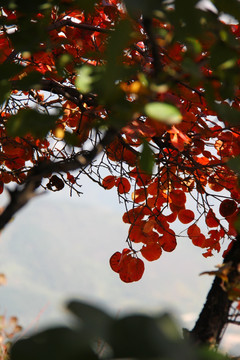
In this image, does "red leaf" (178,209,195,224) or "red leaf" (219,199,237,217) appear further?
"red leaf" (178,209,195,224)

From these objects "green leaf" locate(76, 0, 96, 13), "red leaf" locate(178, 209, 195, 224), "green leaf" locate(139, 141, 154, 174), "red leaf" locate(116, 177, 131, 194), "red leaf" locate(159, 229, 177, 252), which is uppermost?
"red leaf" locate(116, 177, 131, 194)

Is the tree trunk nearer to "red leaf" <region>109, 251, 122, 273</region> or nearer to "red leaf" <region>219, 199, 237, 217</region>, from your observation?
"red leaf" <region>109, 251, 122, 273</region>

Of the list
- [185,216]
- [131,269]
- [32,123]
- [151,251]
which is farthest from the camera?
[185,216]

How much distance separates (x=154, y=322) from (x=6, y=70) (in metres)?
0.44

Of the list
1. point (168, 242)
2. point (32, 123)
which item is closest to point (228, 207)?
point (168, 242)

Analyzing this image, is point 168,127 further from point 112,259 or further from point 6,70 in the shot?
point 6,70

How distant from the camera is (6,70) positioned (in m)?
0.62

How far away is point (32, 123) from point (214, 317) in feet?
1.42

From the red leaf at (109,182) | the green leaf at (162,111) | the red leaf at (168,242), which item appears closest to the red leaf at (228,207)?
the red leaf at (168,242)

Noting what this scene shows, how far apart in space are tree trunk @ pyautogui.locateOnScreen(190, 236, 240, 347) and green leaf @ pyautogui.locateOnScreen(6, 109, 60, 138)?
38cm

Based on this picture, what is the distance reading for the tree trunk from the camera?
0.73 m

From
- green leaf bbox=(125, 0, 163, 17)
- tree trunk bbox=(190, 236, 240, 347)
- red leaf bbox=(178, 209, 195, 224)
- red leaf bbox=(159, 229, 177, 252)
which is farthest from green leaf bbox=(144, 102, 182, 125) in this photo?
red leaf bbox=(178, 209, 195, 224)

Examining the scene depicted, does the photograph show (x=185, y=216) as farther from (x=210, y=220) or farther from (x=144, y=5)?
(x=144, y=5)

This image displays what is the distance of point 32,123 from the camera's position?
55 cm
